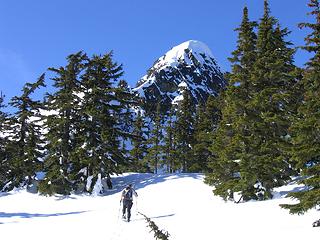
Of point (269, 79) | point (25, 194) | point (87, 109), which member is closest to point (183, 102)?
point (87, 109)

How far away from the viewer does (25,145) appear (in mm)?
39156

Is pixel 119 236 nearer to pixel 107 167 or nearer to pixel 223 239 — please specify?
pixel 223 239

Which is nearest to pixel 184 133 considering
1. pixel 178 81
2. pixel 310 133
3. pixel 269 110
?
pixel 269 110

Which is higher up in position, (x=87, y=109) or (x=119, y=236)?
(x=87, y=109)

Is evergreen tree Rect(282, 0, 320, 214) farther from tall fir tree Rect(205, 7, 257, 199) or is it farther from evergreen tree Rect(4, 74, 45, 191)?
evergreen tree Rect(4, 74, 45, 191)

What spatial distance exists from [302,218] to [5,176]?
2708cm

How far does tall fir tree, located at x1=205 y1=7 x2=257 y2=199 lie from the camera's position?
2425 cm

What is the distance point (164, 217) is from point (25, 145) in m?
22.0

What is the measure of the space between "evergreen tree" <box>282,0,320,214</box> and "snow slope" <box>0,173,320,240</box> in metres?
1.01

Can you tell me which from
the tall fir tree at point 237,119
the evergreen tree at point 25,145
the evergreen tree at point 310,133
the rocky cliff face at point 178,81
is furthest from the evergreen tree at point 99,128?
the rocky cliff face at point 178,81

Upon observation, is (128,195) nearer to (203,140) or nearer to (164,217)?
(164,217)

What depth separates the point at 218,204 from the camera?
25.0 metres

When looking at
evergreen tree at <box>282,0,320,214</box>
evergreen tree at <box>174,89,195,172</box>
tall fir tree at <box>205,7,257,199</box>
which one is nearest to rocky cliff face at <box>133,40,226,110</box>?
evergreen tree at <box>174,89,195,172</box>

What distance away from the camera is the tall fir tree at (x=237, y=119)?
24250 mm
